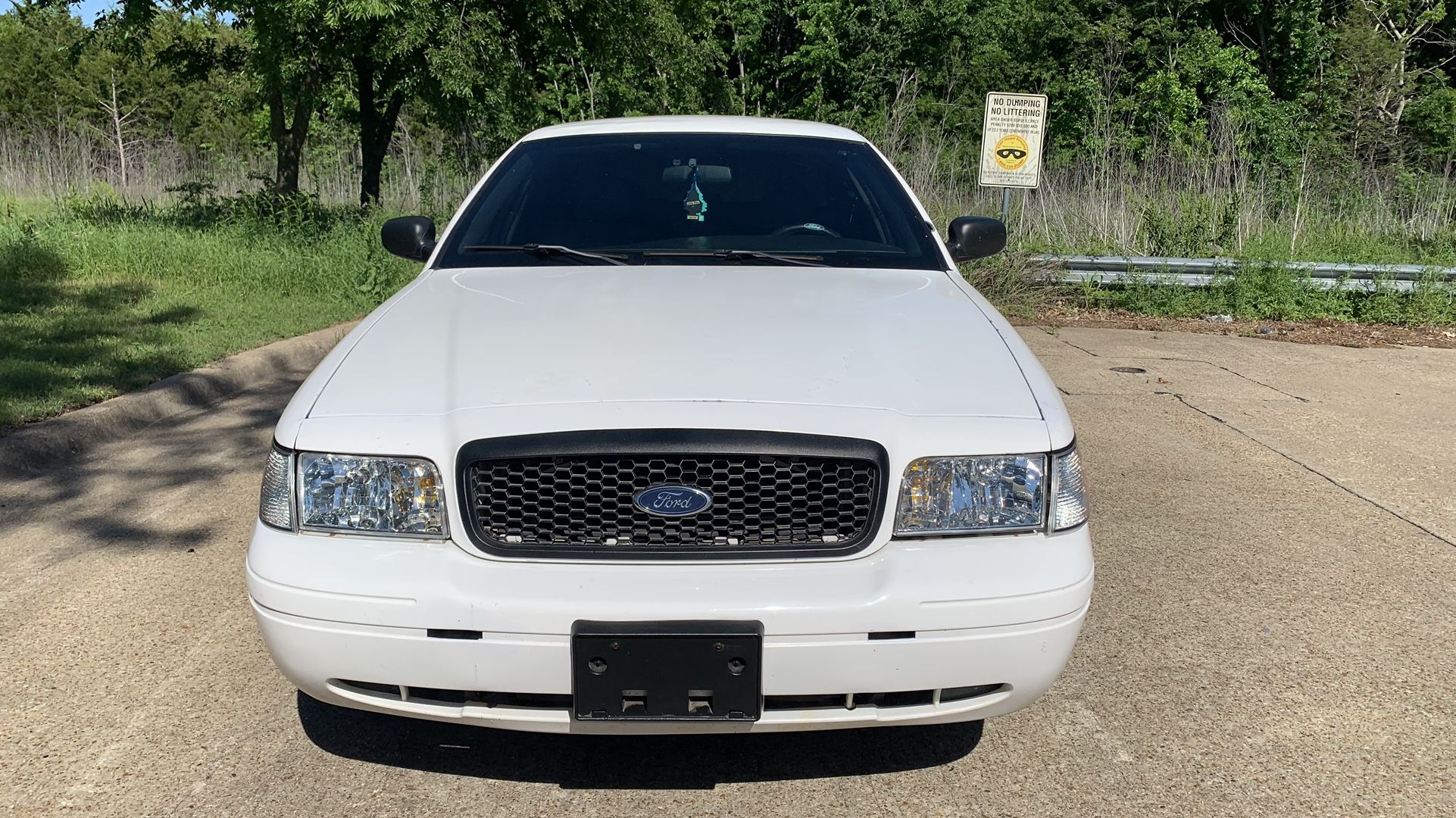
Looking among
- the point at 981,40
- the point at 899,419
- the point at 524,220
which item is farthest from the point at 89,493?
the point at 981,40

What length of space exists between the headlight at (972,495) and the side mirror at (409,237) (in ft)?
7.42

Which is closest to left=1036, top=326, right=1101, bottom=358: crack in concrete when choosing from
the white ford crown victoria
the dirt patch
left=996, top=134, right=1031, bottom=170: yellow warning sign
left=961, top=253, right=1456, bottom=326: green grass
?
the dirt patch

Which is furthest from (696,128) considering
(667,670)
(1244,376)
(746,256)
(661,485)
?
(1244,376)

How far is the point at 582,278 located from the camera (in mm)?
3352

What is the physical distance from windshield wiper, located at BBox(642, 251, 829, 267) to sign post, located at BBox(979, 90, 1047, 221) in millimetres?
8722

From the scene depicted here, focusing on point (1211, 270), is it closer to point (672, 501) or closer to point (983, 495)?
point (983, 495)

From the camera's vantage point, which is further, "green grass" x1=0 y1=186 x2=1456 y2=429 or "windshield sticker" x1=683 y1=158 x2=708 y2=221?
"green grass" x1=0 y1=186 x2=1456 y2=429

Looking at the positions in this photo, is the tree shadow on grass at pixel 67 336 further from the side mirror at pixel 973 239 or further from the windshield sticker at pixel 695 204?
the side mirror at pixel 973 239

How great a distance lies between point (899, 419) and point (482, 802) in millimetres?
1308

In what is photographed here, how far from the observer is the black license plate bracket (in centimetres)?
221

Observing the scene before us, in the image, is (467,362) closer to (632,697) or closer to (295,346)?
(632,697)

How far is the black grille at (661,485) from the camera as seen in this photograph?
2.33 metres

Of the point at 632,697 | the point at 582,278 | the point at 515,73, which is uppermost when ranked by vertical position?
the point at 515,73

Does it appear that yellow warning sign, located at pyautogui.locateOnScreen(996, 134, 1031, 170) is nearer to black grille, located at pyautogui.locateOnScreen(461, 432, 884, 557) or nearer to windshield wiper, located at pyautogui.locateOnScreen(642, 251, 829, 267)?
windshield wiper, located at pyautogui.locateOnScreen(642, 251, 829, 267)
